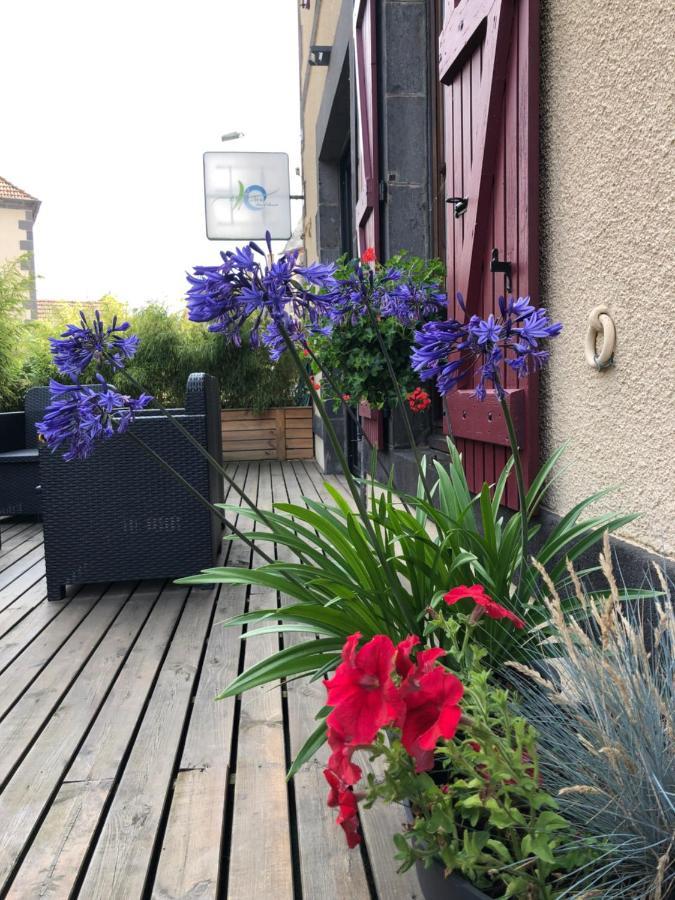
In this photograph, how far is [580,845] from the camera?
0.83 metres

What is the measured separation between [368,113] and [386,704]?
385cm

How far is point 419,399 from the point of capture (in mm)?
3135

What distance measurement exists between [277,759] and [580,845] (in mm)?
869

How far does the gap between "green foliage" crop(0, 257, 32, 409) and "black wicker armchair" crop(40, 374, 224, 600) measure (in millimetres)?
3176

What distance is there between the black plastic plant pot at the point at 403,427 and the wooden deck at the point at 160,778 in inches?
60.9

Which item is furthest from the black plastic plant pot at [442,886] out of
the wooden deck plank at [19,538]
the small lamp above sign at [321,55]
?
the small lamp above sign at [321,55]

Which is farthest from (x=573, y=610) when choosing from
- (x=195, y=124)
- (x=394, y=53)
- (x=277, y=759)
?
(x=195, y=124)

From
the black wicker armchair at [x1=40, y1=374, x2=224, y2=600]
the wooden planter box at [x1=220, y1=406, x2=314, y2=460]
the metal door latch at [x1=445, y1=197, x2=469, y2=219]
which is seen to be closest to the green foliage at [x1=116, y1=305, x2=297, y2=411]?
the wooden planter box at [x1=220, y1=406, x2=314, y2=460]

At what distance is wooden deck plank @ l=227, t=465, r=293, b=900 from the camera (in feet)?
3.76

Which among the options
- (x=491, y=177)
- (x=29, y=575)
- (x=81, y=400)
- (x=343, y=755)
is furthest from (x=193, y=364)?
(x=343, y=755)

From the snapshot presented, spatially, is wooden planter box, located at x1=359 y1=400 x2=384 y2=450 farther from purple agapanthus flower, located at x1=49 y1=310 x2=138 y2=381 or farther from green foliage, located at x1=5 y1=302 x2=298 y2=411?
green foliage, located at x1=5 y1=302 x2=298 y2=411

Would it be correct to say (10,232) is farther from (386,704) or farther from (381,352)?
(386,704)

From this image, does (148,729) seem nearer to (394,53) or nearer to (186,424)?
(186,424)

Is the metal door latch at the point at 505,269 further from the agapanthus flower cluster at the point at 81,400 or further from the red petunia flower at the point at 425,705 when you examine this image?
the red petunia flower at the point at 425,705
